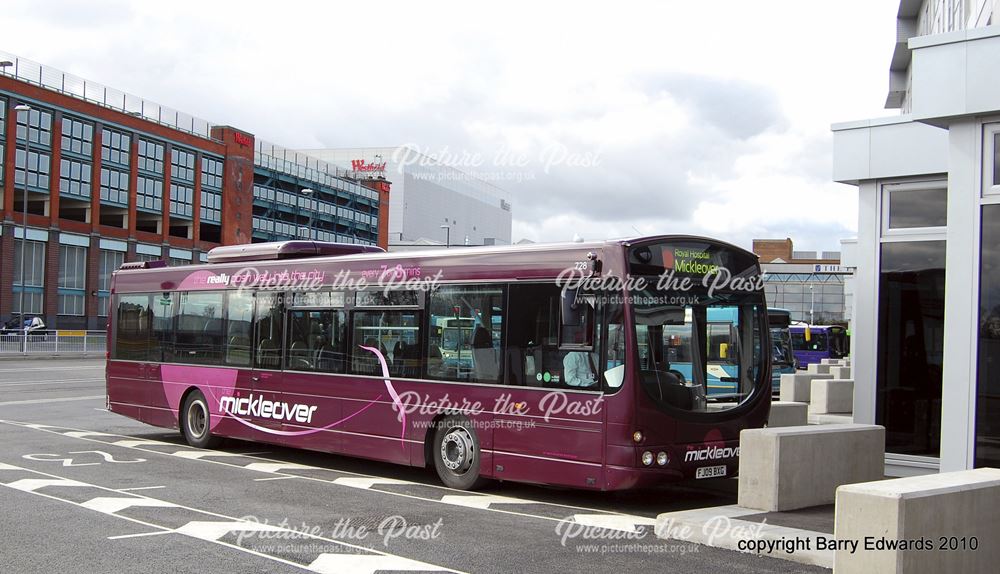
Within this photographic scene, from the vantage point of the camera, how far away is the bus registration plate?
1011 centimetres

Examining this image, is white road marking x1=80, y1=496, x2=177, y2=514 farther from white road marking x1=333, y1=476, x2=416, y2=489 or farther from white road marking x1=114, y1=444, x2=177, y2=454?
white road marking x1=114, y1=444, x2=177, y2=454

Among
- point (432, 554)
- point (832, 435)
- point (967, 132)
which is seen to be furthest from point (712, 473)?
point (967, 132)

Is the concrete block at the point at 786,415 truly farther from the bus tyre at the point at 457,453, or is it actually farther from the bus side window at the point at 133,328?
the bus side window at the point at 133,328

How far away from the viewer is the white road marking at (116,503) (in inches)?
377

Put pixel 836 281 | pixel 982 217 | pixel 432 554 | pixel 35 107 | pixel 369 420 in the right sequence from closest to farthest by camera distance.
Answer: pixel 432 554 < pixel 982 217 < pixel 369 420 < pixel 35 107 < pixel 836 281

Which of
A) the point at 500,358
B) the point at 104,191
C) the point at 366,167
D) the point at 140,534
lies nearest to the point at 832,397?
the point at 500,358

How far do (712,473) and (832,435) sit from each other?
1.31 m

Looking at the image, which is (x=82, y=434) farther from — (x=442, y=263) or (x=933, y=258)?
(x=933, y=258)

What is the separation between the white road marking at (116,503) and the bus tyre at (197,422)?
16.5ft

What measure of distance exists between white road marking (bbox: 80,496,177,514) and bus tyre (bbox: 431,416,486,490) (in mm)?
3150

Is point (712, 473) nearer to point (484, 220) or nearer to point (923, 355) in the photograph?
point (923, 355)

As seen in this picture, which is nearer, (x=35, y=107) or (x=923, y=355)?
(x=923, y=355)

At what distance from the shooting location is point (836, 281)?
85.8 metres

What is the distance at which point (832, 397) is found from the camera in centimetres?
1994
